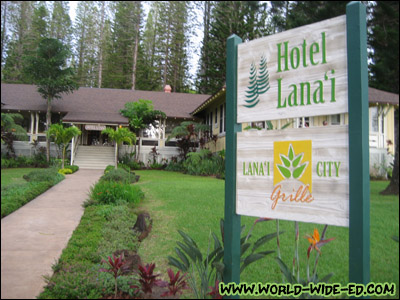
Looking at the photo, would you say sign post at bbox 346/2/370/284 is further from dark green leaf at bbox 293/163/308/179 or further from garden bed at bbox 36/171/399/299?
garden bed at bbox 36/171/399/299

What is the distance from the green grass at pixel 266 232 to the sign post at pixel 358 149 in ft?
3.65

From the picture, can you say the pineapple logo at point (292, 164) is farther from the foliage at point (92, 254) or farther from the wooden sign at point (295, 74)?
the foliage at point (92, 254)

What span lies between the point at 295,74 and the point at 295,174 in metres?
0.68

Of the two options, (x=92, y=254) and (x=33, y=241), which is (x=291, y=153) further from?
(x=33, y=241)

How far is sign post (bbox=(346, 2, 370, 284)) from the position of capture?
178 centimetres

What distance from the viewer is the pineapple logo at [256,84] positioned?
7.54ft

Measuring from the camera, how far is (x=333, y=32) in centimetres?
196

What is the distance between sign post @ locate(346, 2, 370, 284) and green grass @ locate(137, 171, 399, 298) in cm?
111

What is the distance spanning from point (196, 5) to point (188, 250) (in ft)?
92.0

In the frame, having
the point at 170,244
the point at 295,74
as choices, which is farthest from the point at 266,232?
the point at 295,74

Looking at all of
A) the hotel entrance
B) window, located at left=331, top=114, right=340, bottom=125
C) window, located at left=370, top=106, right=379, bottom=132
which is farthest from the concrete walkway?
the hotel entrance

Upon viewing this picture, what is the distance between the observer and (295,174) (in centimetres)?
205

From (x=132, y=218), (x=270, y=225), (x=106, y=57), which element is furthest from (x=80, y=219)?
(x=106, y=57)

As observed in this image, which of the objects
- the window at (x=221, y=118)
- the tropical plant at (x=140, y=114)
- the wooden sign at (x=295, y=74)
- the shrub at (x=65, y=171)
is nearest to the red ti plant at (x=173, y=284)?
the wooden sign at (x=295, y=74)
